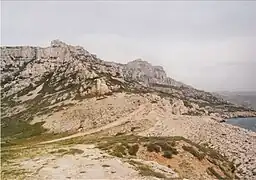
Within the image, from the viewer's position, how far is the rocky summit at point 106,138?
47000 millimetres

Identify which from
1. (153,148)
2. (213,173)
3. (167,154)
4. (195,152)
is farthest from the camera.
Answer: (195,152)

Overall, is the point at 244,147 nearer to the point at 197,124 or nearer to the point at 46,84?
the point at 197,124

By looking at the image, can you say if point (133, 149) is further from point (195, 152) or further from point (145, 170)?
point (145, 170)

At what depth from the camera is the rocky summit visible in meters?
47.0

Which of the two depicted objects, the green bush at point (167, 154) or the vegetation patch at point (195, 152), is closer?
the green bush at point (167, 154)

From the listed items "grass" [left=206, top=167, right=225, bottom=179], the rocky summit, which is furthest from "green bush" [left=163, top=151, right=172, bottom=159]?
"grass" [left=206, top=167, right=225, bottom=179]

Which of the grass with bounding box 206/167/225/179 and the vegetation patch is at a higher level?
the vegetation patch

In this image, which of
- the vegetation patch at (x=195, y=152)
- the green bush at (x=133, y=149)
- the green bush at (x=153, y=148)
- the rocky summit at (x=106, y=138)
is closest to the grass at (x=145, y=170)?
the rocky summit at (x=106, y=138)

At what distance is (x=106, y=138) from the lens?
8906 cm

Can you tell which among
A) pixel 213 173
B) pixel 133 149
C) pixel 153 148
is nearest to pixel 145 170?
pixel 213 173

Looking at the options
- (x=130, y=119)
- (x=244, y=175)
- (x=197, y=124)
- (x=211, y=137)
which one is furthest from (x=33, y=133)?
(x=244, y=175)

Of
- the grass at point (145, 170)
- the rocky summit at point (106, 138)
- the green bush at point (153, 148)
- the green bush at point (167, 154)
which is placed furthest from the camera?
the green bush at point (153, 148)

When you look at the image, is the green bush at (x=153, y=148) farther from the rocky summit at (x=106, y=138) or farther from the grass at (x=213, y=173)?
the grass at (x=213, y=173)

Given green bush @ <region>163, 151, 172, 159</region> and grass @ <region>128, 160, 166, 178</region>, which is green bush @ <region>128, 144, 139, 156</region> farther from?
grass @ <region>128, 160, 166, 178</region>
